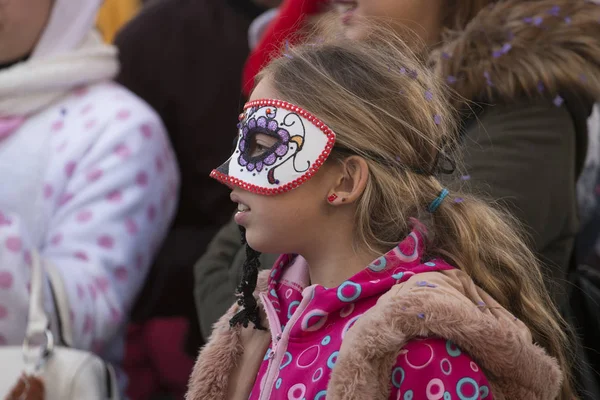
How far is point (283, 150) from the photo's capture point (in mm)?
1156

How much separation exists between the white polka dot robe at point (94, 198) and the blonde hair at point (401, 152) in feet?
3.54

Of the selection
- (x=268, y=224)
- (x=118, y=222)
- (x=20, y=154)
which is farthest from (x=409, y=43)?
(x=20, y=154)

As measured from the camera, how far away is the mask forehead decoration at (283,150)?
115 centimetres

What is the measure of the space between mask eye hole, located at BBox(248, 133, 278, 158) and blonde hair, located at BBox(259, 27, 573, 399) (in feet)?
0.23

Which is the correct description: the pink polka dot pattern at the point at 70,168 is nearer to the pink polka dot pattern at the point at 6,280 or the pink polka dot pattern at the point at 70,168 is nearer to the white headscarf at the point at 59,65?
the white headscarf at the point at 59,65

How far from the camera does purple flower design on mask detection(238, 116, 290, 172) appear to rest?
1.16 metres

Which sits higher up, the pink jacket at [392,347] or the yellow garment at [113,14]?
the pink jacket at [392,347]

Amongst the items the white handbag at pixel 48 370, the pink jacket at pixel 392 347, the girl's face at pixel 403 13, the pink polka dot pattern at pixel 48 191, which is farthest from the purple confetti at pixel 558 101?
the pink polka dot pattern at pixel 48 191

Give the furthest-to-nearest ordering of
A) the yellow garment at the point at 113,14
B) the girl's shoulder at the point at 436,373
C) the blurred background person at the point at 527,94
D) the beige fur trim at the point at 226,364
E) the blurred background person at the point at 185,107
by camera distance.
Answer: the yellow garment at the point at 113,14 < the blurred background person at the point at 185,107 < the blurred background person at the point at 527,94 < the beige fur trim at the point at 226,364 < the girl's shoulder at the point at 436,373

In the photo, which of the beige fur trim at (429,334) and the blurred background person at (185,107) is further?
the blurred background person at (185,107)

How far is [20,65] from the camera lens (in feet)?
7.97

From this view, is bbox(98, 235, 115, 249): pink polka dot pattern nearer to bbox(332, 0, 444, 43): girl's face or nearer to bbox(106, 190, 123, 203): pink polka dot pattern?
bbox(106, 190, 123, 203): pink polka dot pattern

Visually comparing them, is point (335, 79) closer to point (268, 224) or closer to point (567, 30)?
point (268, 224)

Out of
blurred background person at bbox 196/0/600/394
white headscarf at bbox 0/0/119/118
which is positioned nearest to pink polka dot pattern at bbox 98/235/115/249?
white headscarf at bbox 0/0/119/118
